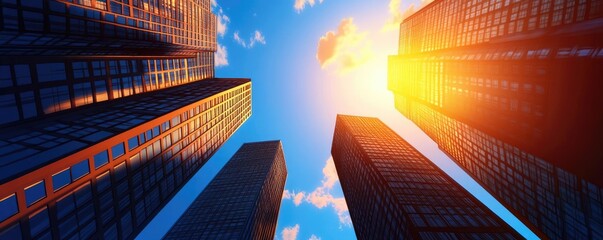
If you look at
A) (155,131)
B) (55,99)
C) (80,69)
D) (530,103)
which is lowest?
(155,131)

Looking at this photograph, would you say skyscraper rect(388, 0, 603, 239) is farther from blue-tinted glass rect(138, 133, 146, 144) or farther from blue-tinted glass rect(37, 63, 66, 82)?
blue-tinted glass rect(37, 63, 66, 82)

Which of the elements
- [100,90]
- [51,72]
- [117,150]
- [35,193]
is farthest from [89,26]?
[35,193]

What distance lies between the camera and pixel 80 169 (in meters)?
29.4

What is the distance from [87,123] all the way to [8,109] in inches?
271

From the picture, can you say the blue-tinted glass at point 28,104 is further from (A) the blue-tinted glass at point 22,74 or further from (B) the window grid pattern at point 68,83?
(A) the blue-tinted glass at point 22,74

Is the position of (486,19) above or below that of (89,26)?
above

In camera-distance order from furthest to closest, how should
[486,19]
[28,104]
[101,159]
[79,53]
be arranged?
[486,19], [79,53], [28,104], [101,159]

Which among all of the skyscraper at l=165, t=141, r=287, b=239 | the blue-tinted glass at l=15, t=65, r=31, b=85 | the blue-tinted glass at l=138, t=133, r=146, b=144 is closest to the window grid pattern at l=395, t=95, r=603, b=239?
the blue-tinted glass at l=138, t=133, r=146, b=144

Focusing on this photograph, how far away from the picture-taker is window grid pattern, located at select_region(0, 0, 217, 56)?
3862cm

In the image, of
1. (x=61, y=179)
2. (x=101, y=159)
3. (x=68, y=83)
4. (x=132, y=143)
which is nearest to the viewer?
(x=61, y=179)

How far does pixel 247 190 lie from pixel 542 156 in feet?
345

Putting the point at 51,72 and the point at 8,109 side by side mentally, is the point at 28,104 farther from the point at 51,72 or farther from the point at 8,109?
the point at 51,72

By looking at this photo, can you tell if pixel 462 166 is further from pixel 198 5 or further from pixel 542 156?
pixel 198 5

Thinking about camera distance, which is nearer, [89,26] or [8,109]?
[8,109]
